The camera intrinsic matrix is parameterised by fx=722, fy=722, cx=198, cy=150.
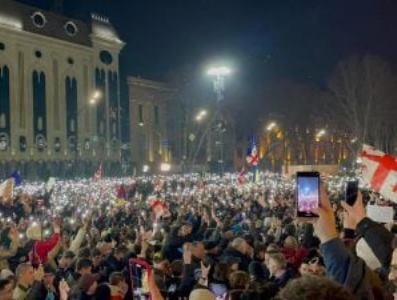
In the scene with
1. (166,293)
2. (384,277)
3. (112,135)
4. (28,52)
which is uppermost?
(28,52)

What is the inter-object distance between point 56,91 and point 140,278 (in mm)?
58499

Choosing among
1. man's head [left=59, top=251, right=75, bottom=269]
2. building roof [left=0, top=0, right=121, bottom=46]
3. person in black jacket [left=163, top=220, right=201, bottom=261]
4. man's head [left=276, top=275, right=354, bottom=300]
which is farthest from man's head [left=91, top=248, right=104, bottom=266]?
building roof [left=0, top=0, right=121, bottom=46]

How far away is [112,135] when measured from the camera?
69.6m

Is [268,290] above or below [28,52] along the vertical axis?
below

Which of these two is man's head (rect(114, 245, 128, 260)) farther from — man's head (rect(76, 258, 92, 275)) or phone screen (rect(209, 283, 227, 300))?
phone screen (rect(209, 283, 227, 300))

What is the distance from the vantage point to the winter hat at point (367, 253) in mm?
4594

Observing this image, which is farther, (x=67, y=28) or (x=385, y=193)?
(x=67, y=28)

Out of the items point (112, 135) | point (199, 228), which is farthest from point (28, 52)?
point (199, 228)

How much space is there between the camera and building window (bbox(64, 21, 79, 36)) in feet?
215

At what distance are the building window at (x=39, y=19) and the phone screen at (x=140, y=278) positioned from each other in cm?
5791

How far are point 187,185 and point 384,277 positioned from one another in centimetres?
3362

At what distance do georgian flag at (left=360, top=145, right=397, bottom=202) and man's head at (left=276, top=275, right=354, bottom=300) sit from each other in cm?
638

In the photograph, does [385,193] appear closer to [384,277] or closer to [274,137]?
[384,277]

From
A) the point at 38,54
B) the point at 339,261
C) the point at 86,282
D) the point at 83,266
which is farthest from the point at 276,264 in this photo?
the point at 38,54
